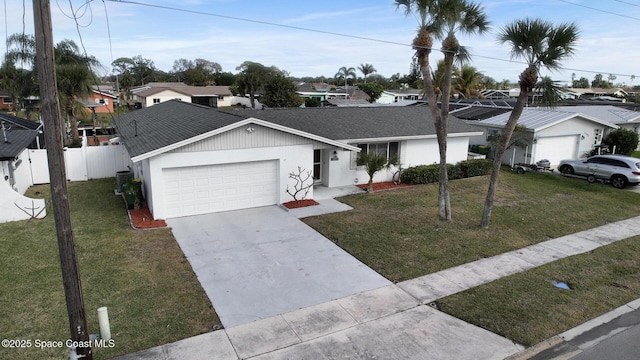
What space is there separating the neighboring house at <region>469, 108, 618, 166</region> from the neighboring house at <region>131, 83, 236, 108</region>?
4591cm

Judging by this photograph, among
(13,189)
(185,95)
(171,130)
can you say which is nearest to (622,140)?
(171,130)

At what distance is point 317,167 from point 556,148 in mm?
15549

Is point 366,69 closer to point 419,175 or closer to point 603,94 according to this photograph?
point 603,94

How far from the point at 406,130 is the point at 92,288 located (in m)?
15.2

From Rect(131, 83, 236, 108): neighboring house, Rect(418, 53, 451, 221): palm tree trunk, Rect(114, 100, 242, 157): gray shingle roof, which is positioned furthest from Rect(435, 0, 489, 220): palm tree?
Rect(131, 83, 236, 108): neighboring house

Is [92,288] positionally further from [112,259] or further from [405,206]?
[405,206]

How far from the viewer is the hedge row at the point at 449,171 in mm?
19688

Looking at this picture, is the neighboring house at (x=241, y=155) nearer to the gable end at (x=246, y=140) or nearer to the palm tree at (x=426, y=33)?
the gable end at (x=246, y=140)

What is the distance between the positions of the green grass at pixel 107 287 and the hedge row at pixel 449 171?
1135 centimetres

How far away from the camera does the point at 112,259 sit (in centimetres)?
1073

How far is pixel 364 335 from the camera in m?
7.79

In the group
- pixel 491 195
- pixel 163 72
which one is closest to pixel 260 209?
pixel 491 195

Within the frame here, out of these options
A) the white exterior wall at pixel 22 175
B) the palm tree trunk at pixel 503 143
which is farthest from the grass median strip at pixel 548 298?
the white exterior wall at pixel 22 175

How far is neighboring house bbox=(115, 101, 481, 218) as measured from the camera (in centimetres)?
1393
